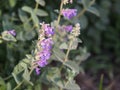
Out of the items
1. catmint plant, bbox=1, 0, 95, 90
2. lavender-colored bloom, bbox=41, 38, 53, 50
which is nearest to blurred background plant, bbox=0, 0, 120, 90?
catmint plant, bbox=1, 0, 95, 90

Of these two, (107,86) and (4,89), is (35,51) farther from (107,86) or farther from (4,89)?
(107,86)

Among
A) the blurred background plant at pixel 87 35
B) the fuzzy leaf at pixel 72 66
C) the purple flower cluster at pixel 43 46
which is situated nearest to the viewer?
the purple flower cluster at pixel 43 46

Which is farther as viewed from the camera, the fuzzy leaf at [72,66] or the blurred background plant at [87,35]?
the blurred background plant at [87,35]

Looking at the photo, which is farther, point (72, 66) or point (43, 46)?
point (72, 66)

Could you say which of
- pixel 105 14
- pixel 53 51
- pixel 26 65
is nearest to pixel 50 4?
pixel 105 14

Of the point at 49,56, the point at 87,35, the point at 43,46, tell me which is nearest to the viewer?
the point at 43,46

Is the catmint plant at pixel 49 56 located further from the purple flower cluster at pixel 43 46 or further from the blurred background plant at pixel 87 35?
the blurred background plant at pixel 87 35

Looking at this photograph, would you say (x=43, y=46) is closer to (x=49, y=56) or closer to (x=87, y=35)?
(x=49, y=56)

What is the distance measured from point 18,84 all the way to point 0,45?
638 mm

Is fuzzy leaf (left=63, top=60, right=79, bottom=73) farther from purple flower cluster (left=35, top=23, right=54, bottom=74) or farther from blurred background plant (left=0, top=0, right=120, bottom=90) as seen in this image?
blurred background plant (left=0, top=0, right=120, bottom=90)

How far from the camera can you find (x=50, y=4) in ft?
10.4

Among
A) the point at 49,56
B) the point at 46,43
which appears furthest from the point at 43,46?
the point at 49,56

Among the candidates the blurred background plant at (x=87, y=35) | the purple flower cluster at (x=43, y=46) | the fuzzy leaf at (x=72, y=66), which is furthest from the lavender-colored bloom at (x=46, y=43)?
the blurred background plant at (x=87, y=35)

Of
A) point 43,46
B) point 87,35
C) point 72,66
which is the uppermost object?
point 43,46
